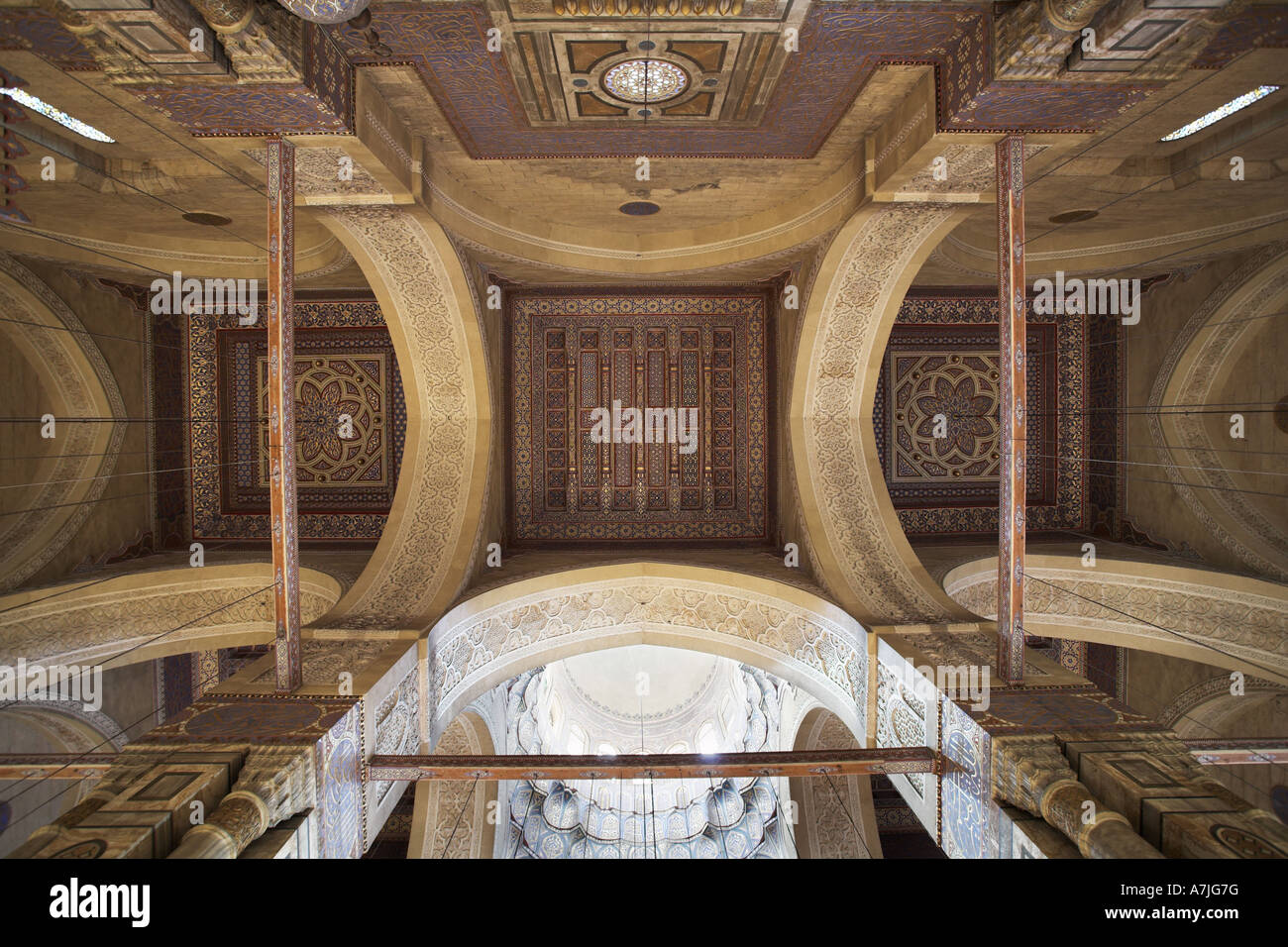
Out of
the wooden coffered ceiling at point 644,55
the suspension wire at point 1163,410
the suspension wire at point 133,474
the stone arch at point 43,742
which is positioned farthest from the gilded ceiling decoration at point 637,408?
the stone arch at point 43,742

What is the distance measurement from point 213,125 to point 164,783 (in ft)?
11.2

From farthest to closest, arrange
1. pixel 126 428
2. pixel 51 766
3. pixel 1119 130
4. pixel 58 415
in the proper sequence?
pixel 126 428 → pixel 58 415 → pixel 1119 130 → pixel 51 766

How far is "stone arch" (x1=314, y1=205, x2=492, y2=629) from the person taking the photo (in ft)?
16.6

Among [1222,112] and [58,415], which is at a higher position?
[1222,112]

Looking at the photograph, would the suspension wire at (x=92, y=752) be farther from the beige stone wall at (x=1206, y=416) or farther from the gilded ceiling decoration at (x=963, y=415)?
the beige stone wall at (x=1206, y=416)

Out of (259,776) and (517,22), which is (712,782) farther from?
(517,22)

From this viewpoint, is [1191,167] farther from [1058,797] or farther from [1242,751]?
[1058,797]

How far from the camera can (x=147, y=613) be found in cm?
630

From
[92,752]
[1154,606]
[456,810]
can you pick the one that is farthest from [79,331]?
[1154,606]

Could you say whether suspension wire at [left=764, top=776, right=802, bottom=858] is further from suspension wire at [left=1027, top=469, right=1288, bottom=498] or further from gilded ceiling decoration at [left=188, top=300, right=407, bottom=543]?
gilded ceiling decoration at [left=188, top=300, right=407, bottom=543]

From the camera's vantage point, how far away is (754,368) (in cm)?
731

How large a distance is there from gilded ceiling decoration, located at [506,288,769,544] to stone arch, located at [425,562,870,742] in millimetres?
1148

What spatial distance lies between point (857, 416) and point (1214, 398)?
13.1 feet
